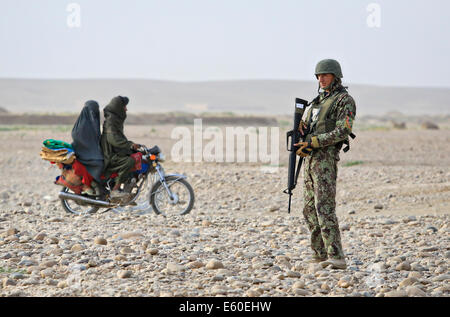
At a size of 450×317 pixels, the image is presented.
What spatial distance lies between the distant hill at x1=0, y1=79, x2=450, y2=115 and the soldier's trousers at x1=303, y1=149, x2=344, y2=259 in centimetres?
10099

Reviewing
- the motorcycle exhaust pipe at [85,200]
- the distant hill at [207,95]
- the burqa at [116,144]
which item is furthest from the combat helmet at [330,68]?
the distant hill at [207,95]

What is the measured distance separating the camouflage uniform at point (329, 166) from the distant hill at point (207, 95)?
331 ft

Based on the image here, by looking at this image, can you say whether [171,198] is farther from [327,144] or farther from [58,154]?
[327,144]

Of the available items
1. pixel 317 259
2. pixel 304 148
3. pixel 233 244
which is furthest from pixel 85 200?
pixel 304 148

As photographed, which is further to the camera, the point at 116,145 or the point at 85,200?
the point at 85,200

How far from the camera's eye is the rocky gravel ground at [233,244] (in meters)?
5.68

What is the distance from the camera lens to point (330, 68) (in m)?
6.04

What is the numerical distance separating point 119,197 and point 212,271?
12.4 feet

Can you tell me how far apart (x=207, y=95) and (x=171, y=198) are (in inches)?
4480

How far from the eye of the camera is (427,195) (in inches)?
473

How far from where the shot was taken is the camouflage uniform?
19.7 feet
